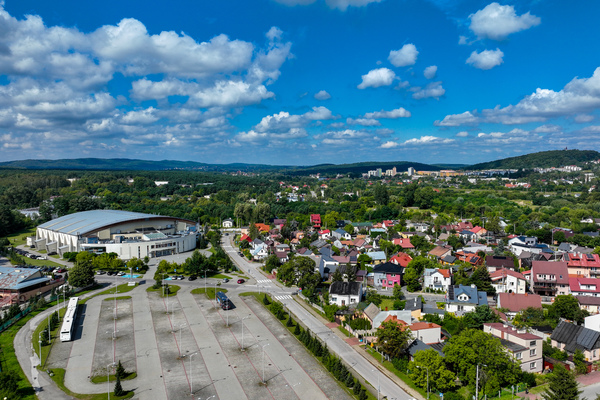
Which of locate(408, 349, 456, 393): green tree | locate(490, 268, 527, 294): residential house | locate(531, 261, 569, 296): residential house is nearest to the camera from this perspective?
locate(408, 349, 456, 393): green tree

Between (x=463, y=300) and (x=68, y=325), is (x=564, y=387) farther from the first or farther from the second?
(x=68, y=325)

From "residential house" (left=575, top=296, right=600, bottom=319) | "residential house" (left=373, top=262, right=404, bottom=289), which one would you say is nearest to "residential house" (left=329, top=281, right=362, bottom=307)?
"residential house" (left=373, top=262, right=404, bottom=289)

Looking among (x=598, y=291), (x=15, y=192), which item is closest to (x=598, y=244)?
(x=598, y=291)

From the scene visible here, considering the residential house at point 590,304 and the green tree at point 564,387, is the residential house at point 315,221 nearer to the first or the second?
the residential house at point 590,304

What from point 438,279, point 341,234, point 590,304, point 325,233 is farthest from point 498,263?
point 325,233

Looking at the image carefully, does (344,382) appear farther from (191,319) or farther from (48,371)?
(48,371)

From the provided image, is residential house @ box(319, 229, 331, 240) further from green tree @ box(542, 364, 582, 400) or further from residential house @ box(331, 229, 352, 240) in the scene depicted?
green tree @ box(542, 364, 582, 400)
